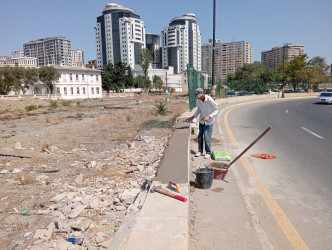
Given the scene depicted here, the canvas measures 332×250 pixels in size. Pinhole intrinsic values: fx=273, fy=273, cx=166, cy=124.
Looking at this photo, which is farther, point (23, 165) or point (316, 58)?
point (316, 58)

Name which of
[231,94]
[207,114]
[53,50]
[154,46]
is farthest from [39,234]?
[53,50]

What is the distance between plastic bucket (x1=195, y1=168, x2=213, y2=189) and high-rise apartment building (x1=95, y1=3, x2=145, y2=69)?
153m

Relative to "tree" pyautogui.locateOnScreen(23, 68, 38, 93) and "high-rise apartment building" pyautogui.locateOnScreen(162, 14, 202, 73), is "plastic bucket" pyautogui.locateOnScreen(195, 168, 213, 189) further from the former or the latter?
"high-rise apartment building" pyautogui.locateOnScreen(162, 14, 202, 73)

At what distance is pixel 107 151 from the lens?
25.7 feet

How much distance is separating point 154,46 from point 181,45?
27.0m

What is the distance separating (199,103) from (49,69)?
55762mm

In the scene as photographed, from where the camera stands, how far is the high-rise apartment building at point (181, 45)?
171125 mm

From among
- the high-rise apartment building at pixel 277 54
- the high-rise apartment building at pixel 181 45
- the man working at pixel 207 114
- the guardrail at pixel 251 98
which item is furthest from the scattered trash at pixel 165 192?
the high-rise apartment building at pixel 181 45

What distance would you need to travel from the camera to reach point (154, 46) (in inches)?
7515

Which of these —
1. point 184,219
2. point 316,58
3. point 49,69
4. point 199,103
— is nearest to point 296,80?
point 316,58

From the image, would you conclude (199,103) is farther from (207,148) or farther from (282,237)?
(282,237)

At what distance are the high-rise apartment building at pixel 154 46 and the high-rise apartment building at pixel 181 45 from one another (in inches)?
329

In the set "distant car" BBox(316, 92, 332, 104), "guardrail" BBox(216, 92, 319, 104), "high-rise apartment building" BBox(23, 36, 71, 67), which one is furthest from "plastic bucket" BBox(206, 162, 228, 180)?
"high-rise apartment building" BBox(23, 36, 71, 67)

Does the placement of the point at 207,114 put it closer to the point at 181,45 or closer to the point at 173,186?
the point at 173,186
